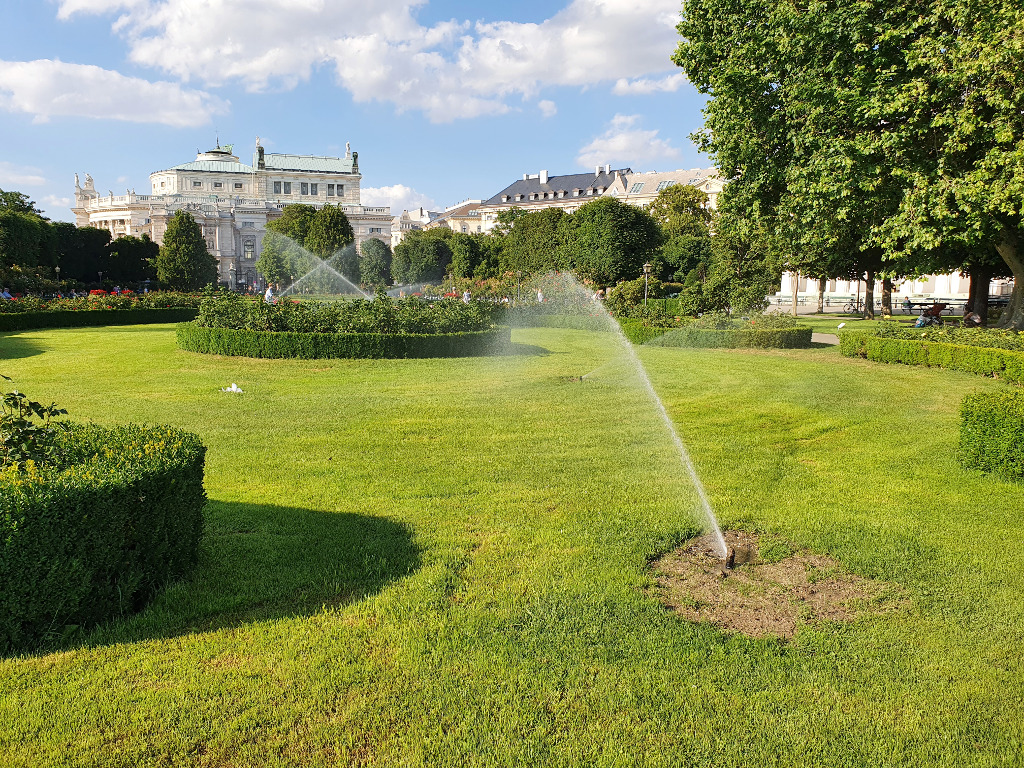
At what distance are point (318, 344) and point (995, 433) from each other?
575 inches

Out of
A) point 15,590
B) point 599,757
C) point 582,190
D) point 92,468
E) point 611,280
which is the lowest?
point 599,757

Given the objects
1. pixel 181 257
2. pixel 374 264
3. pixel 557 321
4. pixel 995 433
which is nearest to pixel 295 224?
pixel 374 264

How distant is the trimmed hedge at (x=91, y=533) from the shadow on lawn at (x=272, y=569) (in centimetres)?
20

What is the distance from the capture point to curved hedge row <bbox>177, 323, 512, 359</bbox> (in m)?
18.1

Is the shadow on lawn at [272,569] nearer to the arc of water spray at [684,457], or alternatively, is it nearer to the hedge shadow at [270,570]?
the hedge shadow at [270,570]

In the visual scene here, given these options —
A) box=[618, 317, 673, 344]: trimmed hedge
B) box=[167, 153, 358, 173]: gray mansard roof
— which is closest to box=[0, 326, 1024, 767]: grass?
box=[618, 317, 673, 344]: trimmed hedge

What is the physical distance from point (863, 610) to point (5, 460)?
19.3 feet

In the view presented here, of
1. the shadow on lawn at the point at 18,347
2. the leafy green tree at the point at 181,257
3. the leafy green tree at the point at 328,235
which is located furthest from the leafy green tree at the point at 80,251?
the shadow on lawn at the point at 18,347

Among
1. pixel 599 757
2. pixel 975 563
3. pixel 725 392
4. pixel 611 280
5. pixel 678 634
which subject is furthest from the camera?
pixel 611 280

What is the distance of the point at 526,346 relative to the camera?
22.6 m

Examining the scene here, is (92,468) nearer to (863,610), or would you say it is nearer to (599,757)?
(599,757)

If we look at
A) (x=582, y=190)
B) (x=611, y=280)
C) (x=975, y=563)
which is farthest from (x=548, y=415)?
(x=582, y=190)

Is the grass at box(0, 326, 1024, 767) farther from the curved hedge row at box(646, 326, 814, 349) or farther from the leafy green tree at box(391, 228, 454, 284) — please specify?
the leafy green tree at box(391, 228, 454, 284)

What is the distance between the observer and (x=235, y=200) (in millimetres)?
97562
